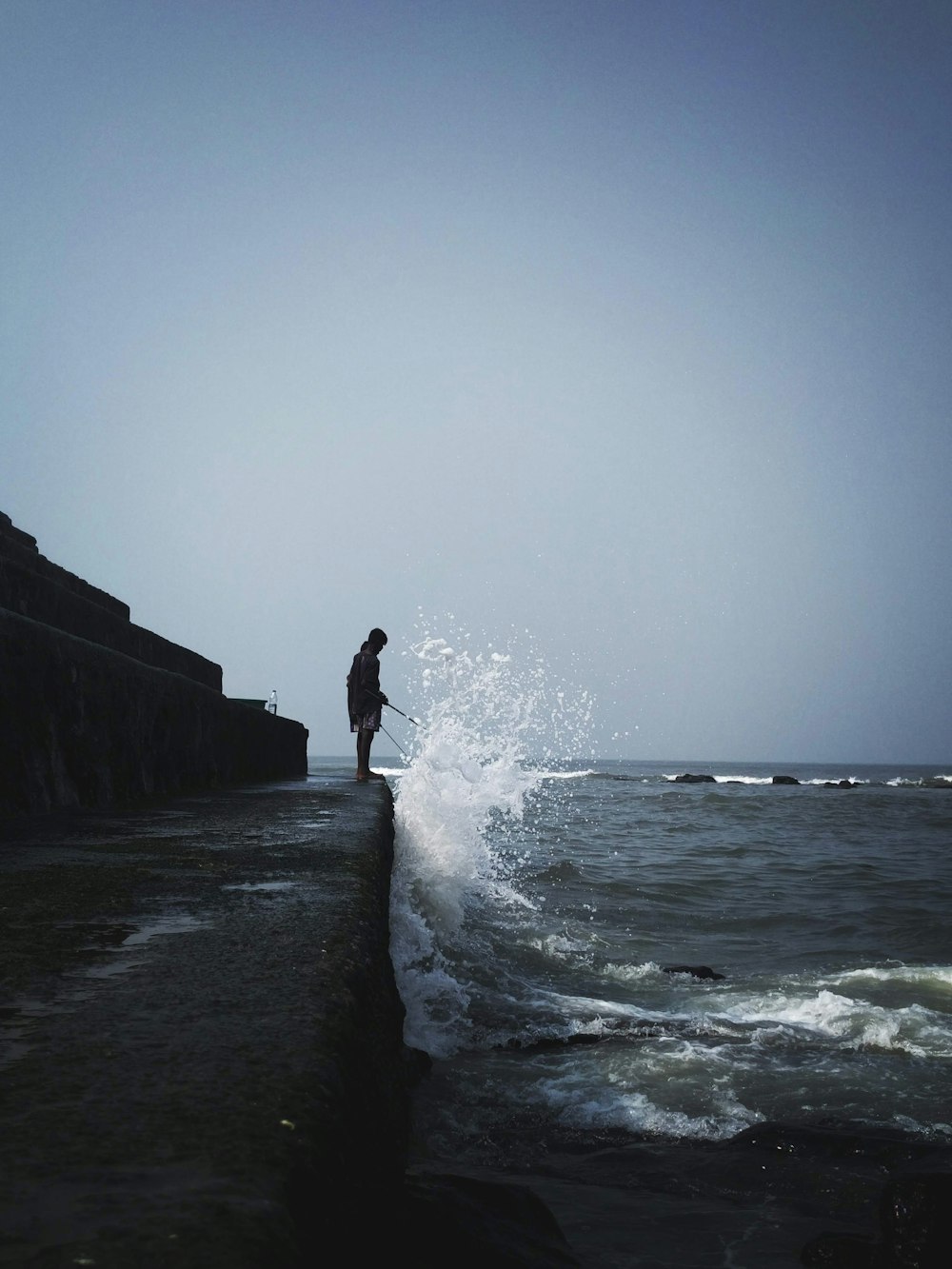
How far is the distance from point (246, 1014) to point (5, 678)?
268cm

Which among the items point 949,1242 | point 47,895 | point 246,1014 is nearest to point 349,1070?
point 246,1014

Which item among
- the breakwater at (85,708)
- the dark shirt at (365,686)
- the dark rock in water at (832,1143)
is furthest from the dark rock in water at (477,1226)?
the dark shirt at (365,686)

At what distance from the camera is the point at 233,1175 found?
2.38 feet

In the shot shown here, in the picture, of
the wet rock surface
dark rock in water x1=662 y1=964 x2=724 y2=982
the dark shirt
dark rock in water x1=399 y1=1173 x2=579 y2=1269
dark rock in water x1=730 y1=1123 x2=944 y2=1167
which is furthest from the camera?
the dark shirt

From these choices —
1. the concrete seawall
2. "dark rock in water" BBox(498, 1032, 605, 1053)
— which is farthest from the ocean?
the concrete seawall

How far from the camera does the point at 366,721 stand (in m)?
8.88

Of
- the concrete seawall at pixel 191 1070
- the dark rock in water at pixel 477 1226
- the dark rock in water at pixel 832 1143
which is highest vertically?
the concrete seawall at pixel 191 1070

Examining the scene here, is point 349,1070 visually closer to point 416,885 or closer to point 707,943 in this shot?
point 416,885

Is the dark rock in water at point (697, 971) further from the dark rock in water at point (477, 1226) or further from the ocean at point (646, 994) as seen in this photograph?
the dark rock in water at point (477, 1226)

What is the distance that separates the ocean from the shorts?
60 centimetres

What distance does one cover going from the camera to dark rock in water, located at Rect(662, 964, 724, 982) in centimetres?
552

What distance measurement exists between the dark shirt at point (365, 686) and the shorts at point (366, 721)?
0.02 meters

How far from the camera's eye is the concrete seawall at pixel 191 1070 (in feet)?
2.16

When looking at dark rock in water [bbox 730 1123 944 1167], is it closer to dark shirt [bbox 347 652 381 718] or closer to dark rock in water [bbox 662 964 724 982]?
dark rock in water [bbox 662 964 724 982]
